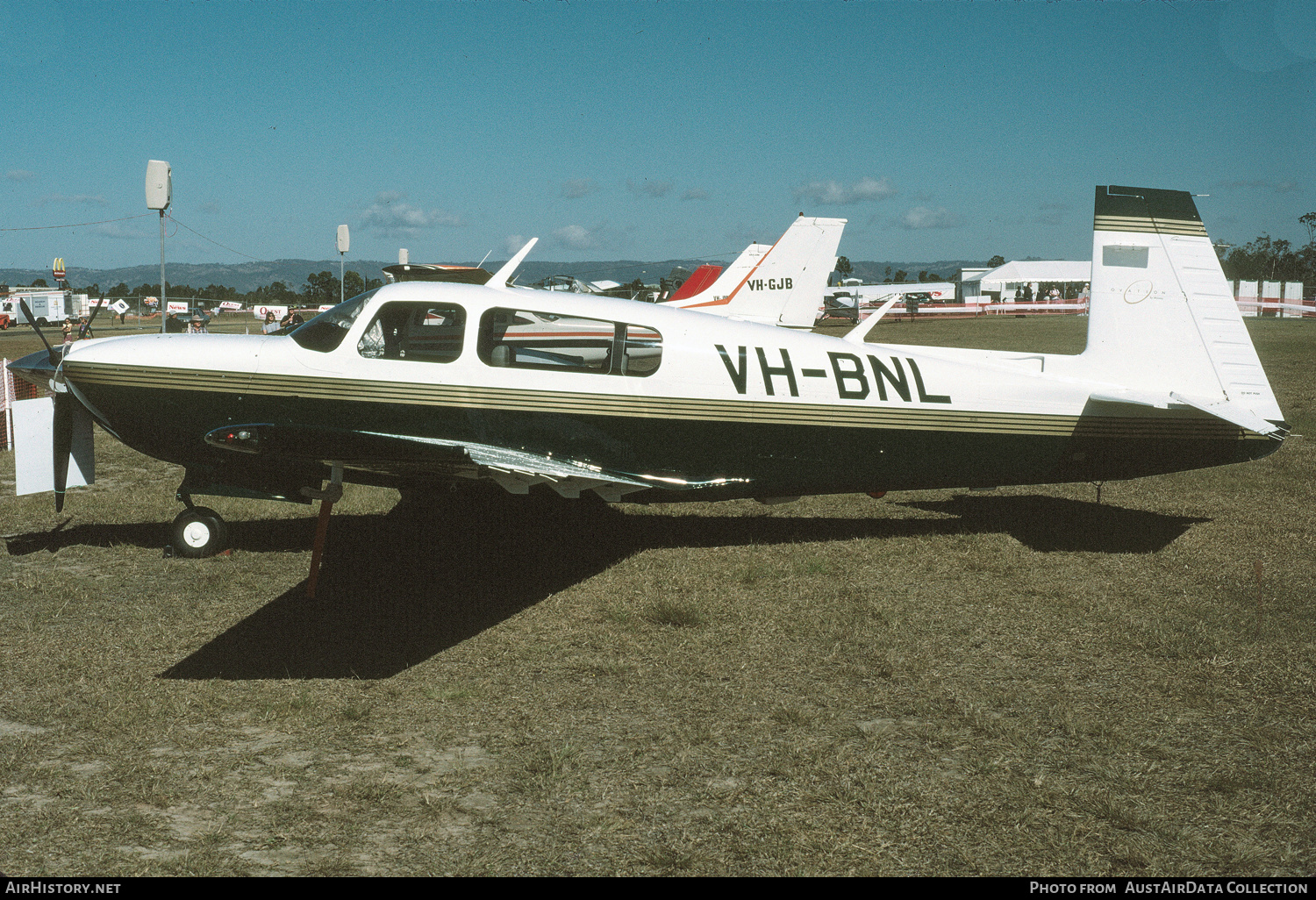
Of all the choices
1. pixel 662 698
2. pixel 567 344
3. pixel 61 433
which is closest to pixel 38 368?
pixel 61 433

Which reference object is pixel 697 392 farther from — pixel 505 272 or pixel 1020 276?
pixel 1020 276

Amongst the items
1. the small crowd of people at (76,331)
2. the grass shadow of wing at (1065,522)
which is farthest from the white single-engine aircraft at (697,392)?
the small crowd of people at (76,331)

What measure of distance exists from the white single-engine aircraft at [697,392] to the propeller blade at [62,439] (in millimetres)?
15

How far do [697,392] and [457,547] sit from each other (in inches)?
98.1

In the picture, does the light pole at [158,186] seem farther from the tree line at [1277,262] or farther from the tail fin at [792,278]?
the tree line at [1277,262]

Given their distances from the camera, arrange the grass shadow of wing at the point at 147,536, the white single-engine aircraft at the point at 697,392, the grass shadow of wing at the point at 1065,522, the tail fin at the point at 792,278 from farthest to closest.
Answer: the tail fin at the point at 792,278
the grass shadow of wing at the point at 1065,522
the grass shadow of wing at the point at 147,536
the white single-engine aircraft at the point at 697,392

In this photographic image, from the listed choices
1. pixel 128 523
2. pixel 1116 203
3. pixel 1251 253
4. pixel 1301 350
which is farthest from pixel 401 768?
pixel 1251 253

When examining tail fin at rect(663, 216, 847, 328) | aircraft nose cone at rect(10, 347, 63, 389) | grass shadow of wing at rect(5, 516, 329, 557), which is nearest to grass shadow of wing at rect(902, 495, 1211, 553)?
grass shadow of wing at rect(5, 516, 329, 557)

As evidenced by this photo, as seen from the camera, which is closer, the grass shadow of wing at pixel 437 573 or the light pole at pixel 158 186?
the grass shadow of wing at pixel 437 573

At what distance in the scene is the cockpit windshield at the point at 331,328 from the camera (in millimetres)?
6520

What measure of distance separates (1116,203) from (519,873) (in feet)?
21.8

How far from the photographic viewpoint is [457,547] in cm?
760
